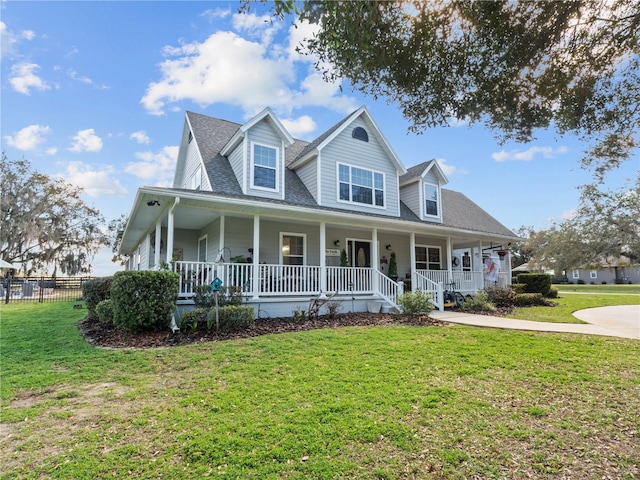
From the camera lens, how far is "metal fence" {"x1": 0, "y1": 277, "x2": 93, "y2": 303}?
19156 mm

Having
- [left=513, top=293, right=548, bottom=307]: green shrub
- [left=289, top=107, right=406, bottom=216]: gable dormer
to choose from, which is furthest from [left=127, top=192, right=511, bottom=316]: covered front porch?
[left=513, top=293, right=548, bottom=307]: green shrub

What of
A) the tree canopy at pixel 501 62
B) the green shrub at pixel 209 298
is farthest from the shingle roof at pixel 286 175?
the tree canopy at pixel 501 62

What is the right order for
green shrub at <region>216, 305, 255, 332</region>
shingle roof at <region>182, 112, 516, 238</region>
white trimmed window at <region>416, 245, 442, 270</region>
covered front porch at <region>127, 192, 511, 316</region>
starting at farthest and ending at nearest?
white trimmed window at <region>416, 245, 442, 270</region>
shingle roof at <region>182, 112, 516, 238</region>
covered front porch at <region>127, 192, 511, 316</region>
green shrub at <region>216, 305, 255, 332</region>

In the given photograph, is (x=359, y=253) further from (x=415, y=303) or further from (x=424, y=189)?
(x=415, y=303)

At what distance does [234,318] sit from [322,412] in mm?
4975

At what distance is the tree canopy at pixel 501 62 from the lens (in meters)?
4.36

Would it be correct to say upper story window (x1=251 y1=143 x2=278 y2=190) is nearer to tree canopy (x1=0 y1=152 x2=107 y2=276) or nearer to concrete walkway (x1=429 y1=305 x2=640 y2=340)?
concrete walkway (x1=429 y1=305 x2=640 y2=340)

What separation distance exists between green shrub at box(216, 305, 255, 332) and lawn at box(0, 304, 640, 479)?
159 cm

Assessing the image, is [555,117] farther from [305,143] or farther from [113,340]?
[305,143]

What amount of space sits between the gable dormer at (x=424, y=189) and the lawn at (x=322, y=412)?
1048 cm

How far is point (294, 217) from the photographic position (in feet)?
36.7

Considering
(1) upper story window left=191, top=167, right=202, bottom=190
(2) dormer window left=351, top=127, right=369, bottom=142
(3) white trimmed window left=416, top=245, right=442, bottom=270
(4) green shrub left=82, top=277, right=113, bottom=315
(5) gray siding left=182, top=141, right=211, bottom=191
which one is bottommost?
(4) green shrub left=82, top=277, right=113, bottom=315

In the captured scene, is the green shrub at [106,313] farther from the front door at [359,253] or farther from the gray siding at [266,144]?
the front door at [359,253]

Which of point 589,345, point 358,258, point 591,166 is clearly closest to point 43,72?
point 358,258
